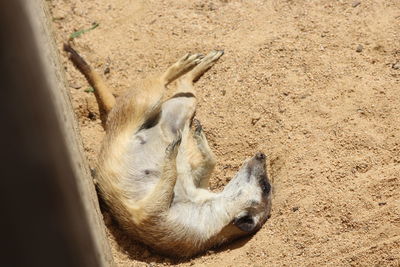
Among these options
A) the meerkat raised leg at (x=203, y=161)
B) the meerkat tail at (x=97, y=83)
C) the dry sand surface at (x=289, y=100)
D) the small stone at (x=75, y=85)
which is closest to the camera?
the dry sand surface at (x=289, y=100)

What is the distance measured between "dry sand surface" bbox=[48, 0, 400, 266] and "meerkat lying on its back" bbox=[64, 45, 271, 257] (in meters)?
0.10

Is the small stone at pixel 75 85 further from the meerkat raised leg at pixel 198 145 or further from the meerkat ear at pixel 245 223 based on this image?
the meerkat ear at pixel 245 223

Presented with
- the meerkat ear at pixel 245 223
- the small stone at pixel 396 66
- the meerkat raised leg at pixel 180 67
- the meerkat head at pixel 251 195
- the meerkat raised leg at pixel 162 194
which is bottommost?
the meerkat ear at pixel 245 223

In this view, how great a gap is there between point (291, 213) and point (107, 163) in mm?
1135

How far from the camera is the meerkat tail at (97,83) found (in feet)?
14.3

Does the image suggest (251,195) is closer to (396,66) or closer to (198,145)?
(198,145)

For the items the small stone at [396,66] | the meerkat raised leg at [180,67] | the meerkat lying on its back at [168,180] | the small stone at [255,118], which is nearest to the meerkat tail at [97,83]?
the meerkat lying on its back at [168,180]

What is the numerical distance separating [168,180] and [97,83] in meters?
1.01

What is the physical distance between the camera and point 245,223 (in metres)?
3.81

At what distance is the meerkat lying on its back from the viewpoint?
148 inches

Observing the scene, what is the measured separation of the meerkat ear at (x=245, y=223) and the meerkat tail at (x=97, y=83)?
117 centimetres

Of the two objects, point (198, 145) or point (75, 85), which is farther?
point (75, 85)

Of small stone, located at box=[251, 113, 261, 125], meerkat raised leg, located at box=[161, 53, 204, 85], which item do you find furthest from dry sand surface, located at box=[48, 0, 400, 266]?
Answer: meerkat raised leg, located at box=[161, 53, 204, 85]

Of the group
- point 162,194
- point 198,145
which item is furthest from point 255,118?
point 162,194
